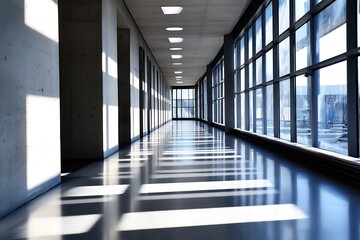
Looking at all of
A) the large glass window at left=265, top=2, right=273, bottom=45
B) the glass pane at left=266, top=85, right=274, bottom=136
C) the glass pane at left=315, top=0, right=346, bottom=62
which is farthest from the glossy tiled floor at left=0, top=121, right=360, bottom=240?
the large glass window at left=265, top=2, right=273, bottom=45

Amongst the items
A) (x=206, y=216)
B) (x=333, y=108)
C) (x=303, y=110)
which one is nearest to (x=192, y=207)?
(x=206, y=216)

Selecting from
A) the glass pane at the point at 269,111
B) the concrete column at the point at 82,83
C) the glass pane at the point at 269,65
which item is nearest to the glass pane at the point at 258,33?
the glass pane at the point at 269,65

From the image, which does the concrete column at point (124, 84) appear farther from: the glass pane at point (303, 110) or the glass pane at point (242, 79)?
the glass pane at point (303, 110)

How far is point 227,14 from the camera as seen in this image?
15812mm

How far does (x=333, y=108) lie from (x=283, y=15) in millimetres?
4587

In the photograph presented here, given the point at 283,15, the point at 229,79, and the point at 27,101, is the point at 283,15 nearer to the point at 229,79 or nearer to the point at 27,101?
the point at 27,101

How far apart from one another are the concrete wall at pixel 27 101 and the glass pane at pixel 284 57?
7.21m

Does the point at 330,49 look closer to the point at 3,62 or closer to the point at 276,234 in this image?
the point at 276,234

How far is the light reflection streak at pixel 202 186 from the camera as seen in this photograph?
609 cm

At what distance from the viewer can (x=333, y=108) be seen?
8070 mm

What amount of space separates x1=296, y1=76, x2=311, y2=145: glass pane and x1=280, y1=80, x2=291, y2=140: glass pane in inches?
29.5

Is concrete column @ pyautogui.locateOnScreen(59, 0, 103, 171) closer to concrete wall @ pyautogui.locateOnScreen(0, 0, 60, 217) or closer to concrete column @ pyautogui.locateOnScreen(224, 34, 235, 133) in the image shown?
concrete wall @ pyautogui.locateOnScreen(0, 0, 60, 217)

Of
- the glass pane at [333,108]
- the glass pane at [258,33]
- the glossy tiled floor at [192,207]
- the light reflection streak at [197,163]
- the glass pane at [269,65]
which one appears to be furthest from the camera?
the glass pane at [258,33]

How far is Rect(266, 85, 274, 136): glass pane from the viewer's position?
43.1ft
